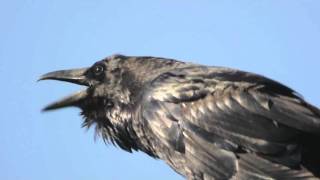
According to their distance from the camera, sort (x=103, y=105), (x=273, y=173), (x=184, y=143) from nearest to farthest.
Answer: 1. (x=273, y=173)
2. (x=184, y=143)
3. (x=103, y=105)

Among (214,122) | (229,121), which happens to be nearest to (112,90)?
(214,122)

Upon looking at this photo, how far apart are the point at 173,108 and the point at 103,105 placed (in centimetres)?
130

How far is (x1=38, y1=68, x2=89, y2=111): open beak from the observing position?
9.63 m

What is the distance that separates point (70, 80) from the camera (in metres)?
9.88

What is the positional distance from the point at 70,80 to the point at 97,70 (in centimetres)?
35

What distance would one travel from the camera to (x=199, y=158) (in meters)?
8.13

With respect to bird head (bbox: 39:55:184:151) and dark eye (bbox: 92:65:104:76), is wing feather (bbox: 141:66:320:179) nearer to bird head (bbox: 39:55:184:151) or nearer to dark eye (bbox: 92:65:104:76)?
bird head (bbox: 39:55:184:151)

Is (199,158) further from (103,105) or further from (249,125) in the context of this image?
(103,105)

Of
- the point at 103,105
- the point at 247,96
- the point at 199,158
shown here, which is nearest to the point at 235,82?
the point at 247,96

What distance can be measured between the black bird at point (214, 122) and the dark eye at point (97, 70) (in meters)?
0.39

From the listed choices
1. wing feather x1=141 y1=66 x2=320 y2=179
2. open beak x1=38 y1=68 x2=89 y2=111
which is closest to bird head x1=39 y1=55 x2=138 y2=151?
open beak x1=38 y1=68 x2=89 y2=111

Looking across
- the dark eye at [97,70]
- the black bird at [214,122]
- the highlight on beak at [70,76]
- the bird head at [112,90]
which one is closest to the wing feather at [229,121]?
the black bird at [214,122]

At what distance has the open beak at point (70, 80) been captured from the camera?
A: 9.63 meters

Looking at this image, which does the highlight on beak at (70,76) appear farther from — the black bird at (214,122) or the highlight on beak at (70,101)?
the black bird at (214,122)
